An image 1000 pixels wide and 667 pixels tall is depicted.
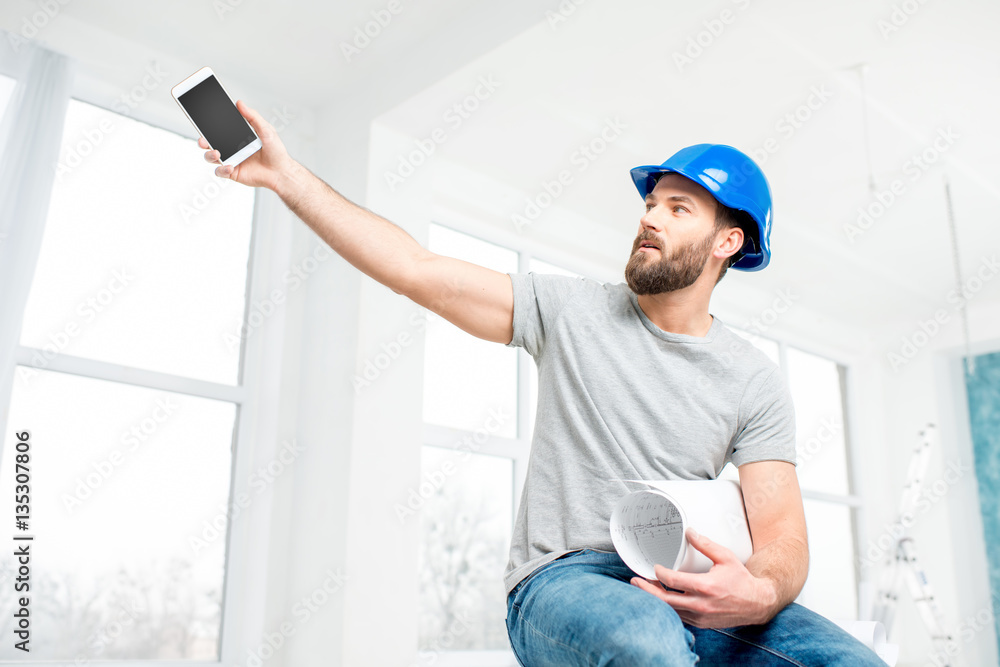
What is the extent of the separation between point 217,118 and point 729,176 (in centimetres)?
84

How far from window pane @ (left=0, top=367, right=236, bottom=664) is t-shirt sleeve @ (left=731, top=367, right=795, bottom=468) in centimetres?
216

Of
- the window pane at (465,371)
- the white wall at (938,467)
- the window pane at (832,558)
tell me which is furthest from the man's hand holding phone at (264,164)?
the white wall at (938,467)

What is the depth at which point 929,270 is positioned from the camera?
16.7ft

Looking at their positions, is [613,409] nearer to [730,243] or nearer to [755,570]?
[755,570]

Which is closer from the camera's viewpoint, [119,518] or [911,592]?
[119,518]

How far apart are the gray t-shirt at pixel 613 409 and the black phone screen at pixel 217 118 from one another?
1.57ft

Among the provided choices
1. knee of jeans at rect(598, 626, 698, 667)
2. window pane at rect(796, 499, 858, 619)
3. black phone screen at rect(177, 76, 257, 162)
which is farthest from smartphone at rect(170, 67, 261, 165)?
window pane at rect(796, 499, 858, 619)

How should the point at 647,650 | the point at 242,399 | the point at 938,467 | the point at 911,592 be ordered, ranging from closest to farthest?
the point at 647,650 → the point at 242,399 → the point at 911,592 → the point at 938,467

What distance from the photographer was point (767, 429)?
133 cm

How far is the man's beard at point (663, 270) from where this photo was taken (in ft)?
4.47

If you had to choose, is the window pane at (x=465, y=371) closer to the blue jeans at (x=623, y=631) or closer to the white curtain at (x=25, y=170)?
the white curtain at (x=25, y=170)

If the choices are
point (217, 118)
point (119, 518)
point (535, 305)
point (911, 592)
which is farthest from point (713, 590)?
point (911, 592)

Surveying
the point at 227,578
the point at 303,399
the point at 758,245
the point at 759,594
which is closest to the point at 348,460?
the point at 303,399

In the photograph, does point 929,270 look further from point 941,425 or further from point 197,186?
point 197,186
